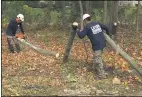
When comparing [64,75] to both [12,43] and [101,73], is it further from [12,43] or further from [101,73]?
[12,43]

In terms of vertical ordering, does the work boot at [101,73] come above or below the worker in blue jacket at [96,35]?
below

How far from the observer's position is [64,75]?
9.66 metres

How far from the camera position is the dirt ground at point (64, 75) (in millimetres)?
8227

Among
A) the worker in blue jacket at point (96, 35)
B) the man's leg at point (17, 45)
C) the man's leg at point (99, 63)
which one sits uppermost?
the worker in blue jacket at point (96, 35)

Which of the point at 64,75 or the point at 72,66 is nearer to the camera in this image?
the point at 64,75

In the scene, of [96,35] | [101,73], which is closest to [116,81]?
[101,73]

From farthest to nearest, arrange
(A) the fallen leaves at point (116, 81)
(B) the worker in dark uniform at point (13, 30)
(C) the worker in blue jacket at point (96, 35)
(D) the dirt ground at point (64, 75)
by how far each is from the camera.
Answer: (B) the worker in dark uniform at point (13, 30) → (C) the worker in blue jacket at point (96, 35) → (A) the fallen leaves at point (116, 81) → (D) the dirt ground at point (64, 75)

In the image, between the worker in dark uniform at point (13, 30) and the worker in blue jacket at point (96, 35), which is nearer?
the worker in blue jacket at point (96, 35)

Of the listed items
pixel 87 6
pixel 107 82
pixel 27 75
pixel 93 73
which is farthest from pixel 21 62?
pixel 87 6

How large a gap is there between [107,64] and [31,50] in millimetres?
4051

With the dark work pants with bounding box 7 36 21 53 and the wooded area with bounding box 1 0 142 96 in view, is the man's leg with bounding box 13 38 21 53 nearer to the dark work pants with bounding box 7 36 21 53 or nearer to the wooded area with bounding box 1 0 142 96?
the dark work pants with bounding box 7 36 21 53

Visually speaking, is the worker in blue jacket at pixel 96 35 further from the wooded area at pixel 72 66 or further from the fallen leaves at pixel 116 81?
the fallen leaves at pixel 116 81

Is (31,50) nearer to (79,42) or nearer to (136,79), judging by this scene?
(79,42)

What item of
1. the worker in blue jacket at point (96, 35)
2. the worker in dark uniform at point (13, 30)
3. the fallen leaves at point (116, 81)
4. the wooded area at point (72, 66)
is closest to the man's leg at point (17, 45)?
the worker in dark uniform at point (13, 30)
